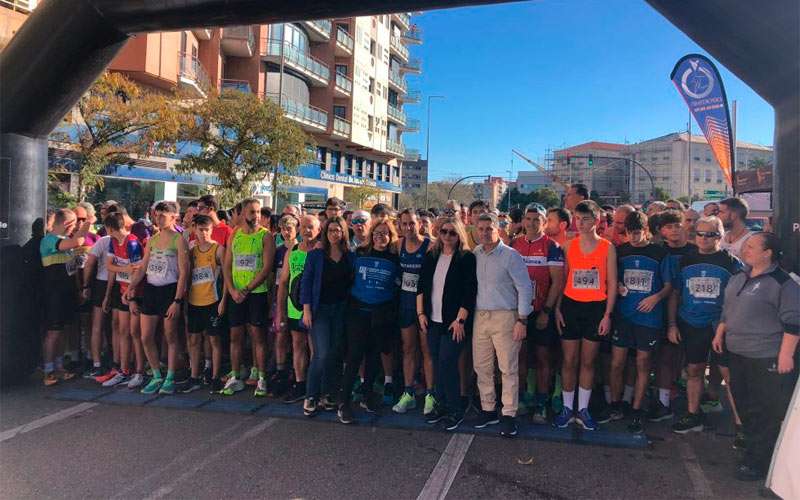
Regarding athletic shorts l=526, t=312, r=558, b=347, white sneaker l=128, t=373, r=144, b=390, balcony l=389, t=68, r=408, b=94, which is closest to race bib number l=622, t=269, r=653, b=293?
athletic shorts l=526, t=312, r=558, b=347

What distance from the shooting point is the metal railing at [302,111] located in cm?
3469

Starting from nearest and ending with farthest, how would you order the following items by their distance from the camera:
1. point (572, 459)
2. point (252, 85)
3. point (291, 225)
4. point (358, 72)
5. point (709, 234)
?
point (572, 459), point (709, 234), point (291, 225), point (252, 85), point (358, 72)

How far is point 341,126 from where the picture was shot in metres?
42.1

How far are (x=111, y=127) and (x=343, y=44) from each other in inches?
1107

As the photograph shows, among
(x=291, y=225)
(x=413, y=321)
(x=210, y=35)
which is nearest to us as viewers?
(x=413, y=321)

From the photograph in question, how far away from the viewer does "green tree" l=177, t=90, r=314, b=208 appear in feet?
68.9

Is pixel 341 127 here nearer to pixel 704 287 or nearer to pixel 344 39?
pixel 344 39

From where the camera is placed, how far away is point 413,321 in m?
5.41

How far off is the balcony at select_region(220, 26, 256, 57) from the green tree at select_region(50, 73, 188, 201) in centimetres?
1349

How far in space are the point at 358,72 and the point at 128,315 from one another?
41.9 meters

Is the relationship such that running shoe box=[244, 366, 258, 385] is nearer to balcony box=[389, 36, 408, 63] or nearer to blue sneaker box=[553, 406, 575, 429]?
blue sneaker box=[553, 406, 575, 429]

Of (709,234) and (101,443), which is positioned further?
(709,234)

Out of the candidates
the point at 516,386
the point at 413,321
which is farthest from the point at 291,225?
the point at 516,386

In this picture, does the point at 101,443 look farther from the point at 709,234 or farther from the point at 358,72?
the point at 358,72
